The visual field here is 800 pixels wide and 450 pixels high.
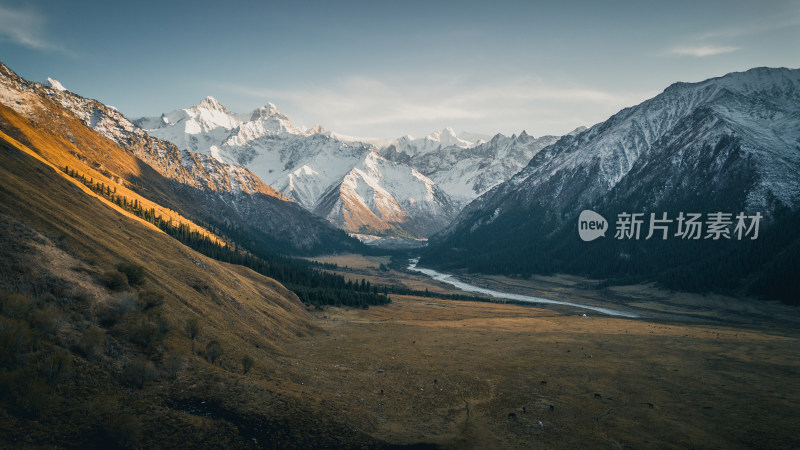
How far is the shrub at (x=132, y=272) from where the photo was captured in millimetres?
41500

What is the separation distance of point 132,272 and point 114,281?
4.52 metres

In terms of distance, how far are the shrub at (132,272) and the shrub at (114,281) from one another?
10.1 feet

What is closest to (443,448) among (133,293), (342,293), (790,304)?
(133,293)

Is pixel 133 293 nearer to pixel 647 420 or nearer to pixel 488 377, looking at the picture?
pixel 488 377

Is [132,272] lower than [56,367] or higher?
higher

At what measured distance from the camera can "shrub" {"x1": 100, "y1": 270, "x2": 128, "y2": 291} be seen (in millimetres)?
37281

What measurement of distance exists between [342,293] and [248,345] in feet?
286

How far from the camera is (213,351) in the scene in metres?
36.5

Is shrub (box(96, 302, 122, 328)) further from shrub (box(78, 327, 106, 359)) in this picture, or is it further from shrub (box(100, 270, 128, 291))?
shrub (box(100, 270, 128, 291))

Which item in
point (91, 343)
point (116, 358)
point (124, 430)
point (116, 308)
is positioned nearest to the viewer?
point (124, 430)

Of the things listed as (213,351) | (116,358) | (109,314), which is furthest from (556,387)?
(109,314)

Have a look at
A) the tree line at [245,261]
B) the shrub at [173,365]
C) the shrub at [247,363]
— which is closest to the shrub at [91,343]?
the shrub at [173,365]

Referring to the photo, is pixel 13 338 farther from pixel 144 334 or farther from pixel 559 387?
pixel 559 387

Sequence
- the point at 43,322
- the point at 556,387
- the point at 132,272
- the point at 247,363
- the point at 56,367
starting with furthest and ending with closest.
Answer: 1. the point at 556,387
2. the point at 132,272
3. the point at 247,363
4. the point at 43,322
5. the point at 56,367
